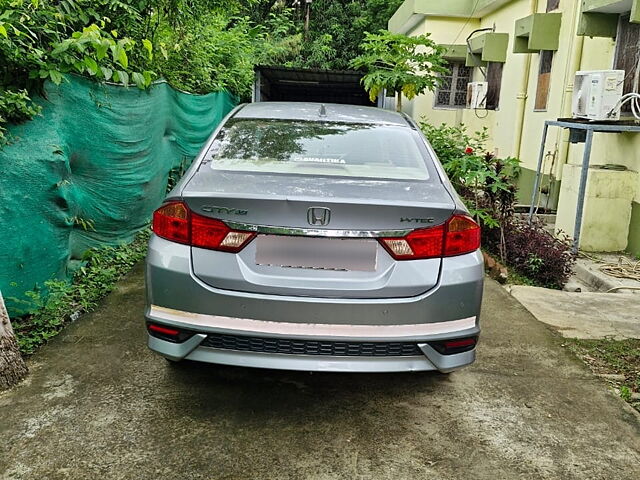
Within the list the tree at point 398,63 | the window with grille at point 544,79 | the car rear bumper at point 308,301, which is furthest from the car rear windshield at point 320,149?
the window with grille at point 544,79

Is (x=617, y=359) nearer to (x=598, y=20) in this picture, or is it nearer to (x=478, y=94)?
(x=598, y=20)

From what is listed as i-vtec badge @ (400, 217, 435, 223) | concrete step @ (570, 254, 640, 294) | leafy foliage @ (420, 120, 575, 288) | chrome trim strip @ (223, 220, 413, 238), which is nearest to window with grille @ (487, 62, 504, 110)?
leafy foliage @ (420, 120, 575, 288)

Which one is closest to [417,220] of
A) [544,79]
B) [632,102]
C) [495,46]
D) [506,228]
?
[506,228]

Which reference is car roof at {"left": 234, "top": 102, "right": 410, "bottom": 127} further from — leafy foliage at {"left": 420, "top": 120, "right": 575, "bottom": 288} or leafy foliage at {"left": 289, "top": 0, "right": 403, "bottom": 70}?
leafy foliage at {"left": 289, "top": 0, "right": 403, "bottom": 70}

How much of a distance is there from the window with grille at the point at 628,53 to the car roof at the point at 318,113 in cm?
440

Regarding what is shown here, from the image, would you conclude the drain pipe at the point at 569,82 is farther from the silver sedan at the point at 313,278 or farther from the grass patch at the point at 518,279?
the silver sedan at the point at 313,278

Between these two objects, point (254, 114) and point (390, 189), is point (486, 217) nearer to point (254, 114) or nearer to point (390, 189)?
point (254, 114)

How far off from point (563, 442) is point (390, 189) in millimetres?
1453

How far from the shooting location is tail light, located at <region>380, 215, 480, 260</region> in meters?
2.55

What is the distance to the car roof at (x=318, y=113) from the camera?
12.0ft

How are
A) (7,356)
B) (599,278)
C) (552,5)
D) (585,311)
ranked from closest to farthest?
(7,356)
(585,311)
(599,278)
(552,5)

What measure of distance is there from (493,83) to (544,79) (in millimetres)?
2936

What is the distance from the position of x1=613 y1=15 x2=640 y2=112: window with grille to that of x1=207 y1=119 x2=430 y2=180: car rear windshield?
473cm

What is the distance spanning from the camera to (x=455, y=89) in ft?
49.4
